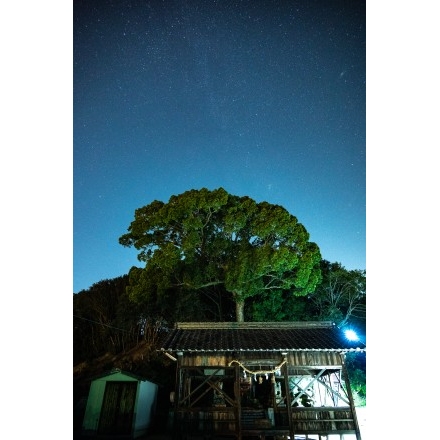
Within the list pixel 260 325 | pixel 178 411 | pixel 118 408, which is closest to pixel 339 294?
pixel 260 325

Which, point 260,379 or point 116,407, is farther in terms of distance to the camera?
point 116,407

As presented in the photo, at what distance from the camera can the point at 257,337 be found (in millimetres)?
9469

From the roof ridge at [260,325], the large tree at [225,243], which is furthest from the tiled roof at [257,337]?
the large tree at [225,243]

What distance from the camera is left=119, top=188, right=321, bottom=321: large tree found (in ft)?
37.6

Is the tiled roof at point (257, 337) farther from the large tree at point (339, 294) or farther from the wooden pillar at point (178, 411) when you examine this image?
the large tree at point (339, 294)

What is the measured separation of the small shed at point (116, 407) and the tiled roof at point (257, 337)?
3407 millimetres

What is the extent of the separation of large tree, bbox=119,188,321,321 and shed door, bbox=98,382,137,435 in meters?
3.16

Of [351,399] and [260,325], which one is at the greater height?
[260,325]

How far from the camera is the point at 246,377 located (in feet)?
31.4

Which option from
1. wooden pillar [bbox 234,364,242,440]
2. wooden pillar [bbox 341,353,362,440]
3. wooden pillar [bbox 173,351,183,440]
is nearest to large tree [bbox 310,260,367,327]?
wooden pillar [bbox 341,353,362,440]

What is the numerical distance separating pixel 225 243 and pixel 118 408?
6.40 metres

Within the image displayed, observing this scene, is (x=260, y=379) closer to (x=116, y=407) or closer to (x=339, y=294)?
(x=116, y=407)

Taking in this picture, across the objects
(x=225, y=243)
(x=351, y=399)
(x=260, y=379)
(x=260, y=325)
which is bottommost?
(x=351, y=399)
